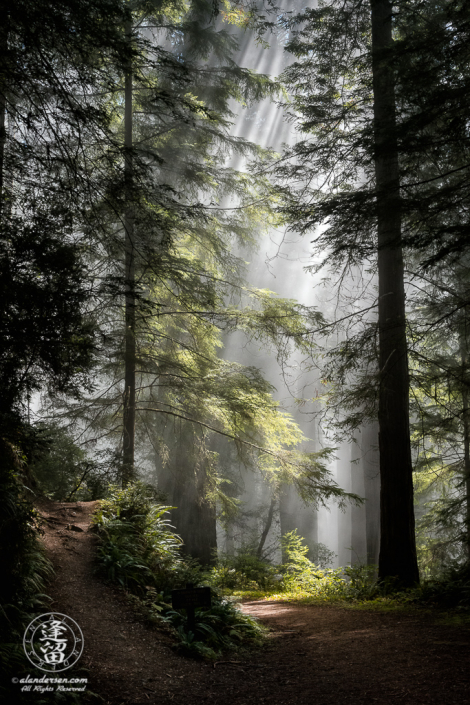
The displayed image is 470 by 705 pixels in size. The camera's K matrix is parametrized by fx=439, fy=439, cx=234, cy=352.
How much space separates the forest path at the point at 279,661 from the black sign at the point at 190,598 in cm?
36

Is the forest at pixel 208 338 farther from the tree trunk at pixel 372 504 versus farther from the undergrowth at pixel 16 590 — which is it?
the tree trunk at pixel 372 504

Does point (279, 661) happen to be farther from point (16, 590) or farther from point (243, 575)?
point (243, 575)

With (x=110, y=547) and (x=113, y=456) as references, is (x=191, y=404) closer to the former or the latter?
(x=113, y=456)

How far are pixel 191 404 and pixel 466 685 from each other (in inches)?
274

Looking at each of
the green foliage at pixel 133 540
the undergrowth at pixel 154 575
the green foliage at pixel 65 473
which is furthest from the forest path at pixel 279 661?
the green foliage at pixel 65 473

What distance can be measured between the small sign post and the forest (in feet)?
0.20

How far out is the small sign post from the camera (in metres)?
4.92

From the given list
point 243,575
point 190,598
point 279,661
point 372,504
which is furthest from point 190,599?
point 372,504

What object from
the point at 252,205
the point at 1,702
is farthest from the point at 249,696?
the point at 252,205

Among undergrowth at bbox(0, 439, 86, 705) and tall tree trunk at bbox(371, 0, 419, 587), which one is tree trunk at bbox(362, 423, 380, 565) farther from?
undergrowth at bbox(0, 439, 86, 705)

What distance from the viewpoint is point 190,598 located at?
16.3 feet

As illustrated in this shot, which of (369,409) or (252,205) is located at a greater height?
(252,205)

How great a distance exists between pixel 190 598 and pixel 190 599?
0.01 m

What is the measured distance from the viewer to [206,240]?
11484 mm
